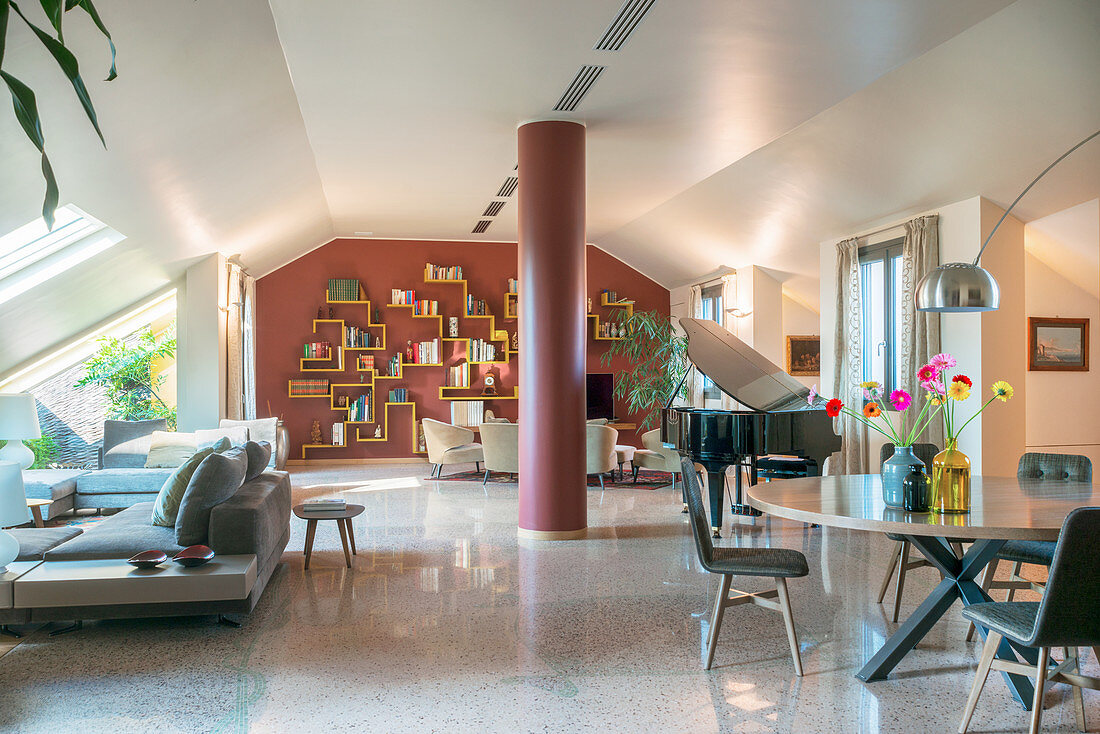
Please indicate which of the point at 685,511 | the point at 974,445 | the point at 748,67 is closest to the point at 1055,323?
the point at 974,445

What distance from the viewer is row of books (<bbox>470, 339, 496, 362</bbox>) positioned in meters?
11.2

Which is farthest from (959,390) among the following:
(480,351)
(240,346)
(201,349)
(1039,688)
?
(480,351)

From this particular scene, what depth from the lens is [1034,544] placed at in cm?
339

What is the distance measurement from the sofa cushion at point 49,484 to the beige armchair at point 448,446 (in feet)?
11.9

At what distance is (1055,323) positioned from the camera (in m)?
7.47

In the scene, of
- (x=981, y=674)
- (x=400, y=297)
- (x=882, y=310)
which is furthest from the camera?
(x=400, y=297)

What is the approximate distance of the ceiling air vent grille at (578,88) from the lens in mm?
4975

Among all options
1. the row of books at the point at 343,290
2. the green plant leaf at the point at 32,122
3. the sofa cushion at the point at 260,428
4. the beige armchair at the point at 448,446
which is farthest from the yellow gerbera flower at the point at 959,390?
the row of books at the point at 343,290

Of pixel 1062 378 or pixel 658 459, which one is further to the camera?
pixel 658 459

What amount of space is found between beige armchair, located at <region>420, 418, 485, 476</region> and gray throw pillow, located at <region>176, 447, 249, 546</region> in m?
5.11

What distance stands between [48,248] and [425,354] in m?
5.32

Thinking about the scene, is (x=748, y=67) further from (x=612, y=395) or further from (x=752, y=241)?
(x=612, y=395)

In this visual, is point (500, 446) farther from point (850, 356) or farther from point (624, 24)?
point (624, 24)

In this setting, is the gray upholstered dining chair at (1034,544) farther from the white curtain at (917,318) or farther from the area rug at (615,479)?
the area rug at (615,479)
